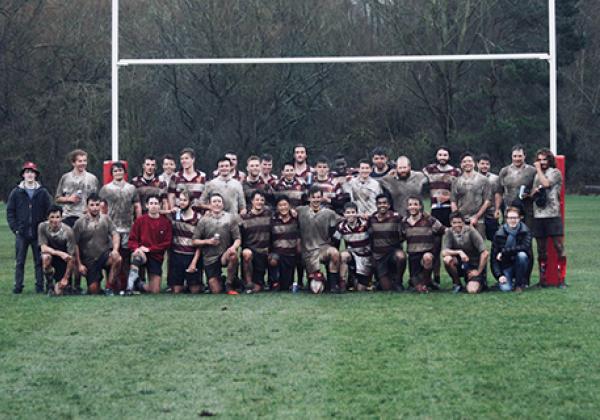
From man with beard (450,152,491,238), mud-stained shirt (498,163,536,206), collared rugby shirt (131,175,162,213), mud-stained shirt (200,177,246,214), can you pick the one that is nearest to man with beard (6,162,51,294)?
collared rugby shirt (131,175,162,213)

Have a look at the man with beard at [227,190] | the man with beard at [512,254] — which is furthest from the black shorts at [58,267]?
the man with beard at [512,254]

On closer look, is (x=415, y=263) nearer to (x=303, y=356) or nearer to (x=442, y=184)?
(x=442, y=184)

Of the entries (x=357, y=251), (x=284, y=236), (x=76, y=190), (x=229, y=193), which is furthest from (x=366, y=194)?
(x=76, y=190)

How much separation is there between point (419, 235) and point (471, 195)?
0.82 meters

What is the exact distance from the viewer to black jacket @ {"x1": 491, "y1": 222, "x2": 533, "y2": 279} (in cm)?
1235

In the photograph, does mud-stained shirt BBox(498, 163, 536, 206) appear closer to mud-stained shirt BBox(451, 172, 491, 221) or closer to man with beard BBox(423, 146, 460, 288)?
mud-stained shirt BBox(451, 172, 491, 221)

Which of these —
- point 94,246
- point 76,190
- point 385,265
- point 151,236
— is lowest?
point 385,265

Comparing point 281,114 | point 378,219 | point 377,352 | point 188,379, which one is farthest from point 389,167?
point 281,114

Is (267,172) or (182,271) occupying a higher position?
(267,172)

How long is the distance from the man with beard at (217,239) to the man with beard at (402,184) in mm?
1806

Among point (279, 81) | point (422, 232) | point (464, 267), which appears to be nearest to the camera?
point (464, 267)

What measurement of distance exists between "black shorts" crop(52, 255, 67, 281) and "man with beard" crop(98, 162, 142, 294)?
672 mm

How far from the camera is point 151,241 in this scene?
41.6 ft

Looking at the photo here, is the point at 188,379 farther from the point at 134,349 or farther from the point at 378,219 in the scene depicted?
the point at 378,219
